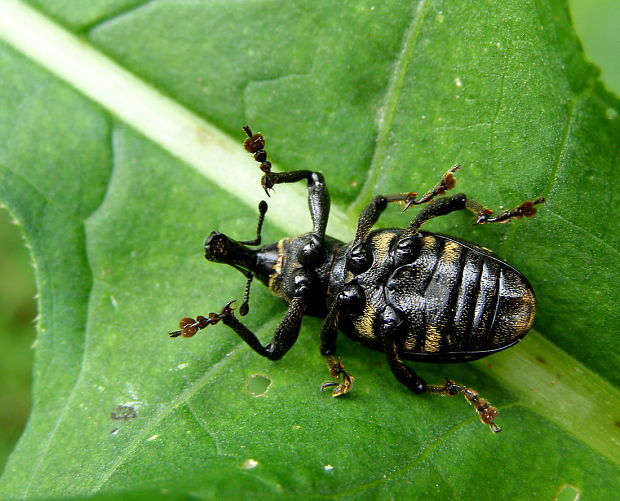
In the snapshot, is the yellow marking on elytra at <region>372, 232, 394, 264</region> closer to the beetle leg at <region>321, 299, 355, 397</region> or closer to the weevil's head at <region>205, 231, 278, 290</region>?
the beetle leg at <region>321, 299, 355, 397</region>

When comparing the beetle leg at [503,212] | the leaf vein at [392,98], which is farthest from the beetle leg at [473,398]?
the leaf vein at [392,98]

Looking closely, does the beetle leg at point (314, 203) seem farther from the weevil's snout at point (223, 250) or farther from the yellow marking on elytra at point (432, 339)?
the yellow marking on elytra at point (432, 339)

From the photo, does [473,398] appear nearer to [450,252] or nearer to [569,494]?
[569,494]

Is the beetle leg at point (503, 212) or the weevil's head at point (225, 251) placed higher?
the beetle leg at point (503, 212)

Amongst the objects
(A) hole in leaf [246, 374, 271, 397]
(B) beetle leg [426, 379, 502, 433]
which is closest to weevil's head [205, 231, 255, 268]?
(A) hole in leaf [246, 374, 271, 397]

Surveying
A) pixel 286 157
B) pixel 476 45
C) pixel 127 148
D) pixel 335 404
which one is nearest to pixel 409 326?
pixel 335 404

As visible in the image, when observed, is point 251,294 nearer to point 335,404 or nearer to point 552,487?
point 335,404
